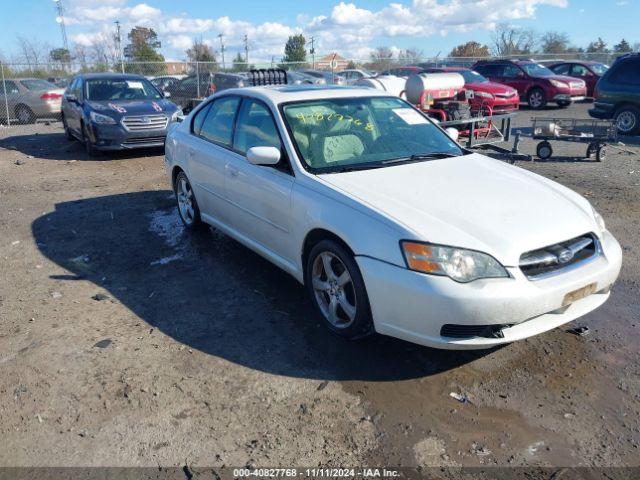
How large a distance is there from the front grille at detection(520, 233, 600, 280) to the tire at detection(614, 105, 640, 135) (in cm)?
1093

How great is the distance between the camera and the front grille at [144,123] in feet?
35.8

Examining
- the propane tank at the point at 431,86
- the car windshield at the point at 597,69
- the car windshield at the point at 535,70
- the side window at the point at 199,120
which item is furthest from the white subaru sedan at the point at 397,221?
the car windshield at the point at 597,69

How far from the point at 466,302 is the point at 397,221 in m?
0.63

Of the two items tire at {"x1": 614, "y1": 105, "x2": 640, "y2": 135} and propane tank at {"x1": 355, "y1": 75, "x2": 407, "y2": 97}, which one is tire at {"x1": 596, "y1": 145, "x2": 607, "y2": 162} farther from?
propane tank at {"x1": 355, "y1": 75, "x2": 407, "y2": 97}

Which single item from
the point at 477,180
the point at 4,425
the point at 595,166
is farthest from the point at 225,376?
the point at 595,166

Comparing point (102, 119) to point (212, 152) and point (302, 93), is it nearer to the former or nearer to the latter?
point (212, 152)

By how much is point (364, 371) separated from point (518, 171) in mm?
2111

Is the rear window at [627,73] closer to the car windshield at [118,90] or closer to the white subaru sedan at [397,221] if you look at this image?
the white subaru sedan at [397,221]

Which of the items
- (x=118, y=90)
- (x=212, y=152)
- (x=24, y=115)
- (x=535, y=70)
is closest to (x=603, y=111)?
(x=535, y=70)

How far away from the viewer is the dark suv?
12.8m

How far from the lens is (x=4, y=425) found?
3.09 metres

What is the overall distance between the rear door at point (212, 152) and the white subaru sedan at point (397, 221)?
0.08ft

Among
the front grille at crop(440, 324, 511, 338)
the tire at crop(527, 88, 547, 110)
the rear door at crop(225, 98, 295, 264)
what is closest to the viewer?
the front grille at crop(440, 324, 511, 338)

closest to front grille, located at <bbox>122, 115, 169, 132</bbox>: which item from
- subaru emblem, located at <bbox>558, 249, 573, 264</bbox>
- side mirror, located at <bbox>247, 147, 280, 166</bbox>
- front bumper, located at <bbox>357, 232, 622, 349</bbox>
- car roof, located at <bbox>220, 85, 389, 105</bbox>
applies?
car roof, located at <bbox>220, 85, 389, 105</bbox>
